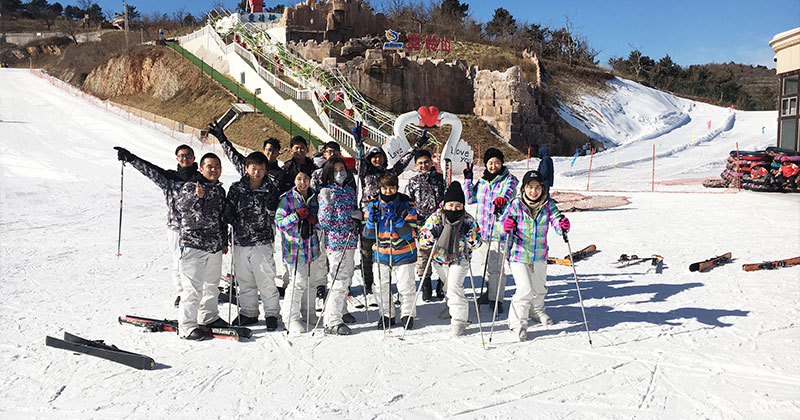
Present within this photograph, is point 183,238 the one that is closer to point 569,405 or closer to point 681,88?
point 569,405

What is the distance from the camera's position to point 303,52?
33906mm

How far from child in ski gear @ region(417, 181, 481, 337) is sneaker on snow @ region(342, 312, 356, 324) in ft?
3.62

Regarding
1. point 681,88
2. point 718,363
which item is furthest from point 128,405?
point 681,88

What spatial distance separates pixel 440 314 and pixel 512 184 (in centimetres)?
172

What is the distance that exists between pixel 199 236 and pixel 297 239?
92 cm

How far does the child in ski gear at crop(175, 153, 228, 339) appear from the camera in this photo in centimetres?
536

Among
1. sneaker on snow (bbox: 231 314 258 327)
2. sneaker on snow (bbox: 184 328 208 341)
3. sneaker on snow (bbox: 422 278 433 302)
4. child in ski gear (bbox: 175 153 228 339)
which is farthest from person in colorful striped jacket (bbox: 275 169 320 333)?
sneaker on snow (bbox: 422 278 433 302)

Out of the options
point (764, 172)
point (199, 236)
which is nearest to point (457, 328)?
point (199, 236)

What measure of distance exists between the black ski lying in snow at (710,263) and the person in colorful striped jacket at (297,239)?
555cm

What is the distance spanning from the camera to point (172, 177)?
5.86 meters

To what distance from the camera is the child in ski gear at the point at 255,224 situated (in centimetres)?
561

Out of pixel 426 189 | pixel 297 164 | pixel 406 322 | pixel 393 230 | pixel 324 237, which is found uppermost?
pixel 297 164

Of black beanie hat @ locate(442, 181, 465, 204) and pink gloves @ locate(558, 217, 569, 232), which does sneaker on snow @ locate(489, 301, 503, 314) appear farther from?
black beanie hat @ locate(442, 181, 465, 204)

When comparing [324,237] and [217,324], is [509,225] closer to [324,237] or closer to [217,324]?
[324,237]
